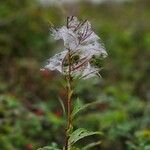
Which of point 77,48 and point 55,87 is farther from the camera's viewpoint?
point 55,87

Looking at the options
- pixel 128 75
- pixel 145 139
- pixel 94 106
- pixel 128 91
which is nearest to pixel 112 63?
pixel 128 75

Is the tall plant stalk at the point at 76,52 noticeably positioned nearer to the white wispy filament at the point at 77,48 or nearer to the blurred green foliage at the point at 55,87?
the white wispy filament at the point at 77,48

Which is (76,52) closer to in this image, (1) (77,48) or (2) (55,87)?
(1) (77,48)

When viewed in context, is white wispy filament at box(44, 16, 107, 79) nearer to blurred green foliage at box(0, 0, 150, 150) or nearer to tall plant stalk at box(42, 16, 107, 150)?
tall plant stalk at box(42, 16, 107, 150)

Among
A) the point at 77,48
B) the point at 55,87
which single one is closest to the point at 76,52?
the point at 77,48

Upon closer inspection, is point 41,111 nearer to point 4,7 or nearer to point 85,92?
point 85,92
